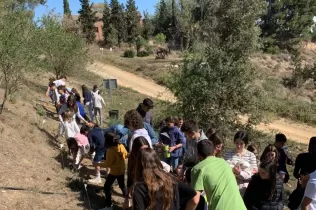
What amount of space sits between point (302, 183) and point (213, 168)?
187 centimetres

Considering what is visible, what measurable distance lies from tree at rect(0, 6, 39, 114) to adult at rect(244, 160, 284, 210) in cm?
748

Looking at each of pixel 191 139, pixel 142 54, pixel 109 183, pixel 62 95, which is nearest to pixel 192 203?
pixel 191 139

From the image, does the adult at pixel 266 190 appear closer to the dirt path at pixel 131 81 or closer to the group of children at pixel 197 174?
the group of children at pixel 197 174

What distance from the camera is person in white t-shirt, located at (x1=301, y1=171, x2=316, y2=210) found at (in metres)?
3.90

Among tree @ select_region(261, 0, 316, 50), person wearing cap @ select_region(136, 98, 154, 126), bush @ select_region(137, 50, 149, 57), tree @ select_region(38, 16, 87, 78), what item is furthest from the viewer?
tree @ select_region(261, 0, 316, 50)

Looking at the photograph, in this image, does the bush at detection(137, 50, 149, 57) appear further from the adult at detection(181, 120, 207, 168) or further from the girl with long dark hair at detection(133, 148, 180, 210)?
the girl with long dark hair at detection(133, 148, 180, 210)

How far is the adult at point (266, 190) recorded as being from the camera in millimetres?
4422

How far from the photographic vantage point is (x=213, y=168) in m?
3.84

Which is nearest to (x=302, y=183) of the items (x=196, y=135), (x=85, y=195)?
(x=196, y=135)

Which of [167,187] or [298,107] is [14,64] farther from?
[298,107]

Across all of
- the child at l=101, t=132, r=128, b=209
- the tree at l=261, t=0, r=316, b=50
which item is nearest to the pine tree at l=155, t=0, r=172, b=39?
the tree at l=261, t=0, r=316, b=50

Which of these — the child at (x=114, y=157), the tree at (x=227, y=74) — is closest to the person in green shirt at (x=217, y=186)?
the child at (x=114, y=157)

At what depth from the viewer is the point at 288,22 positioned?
55.5 m

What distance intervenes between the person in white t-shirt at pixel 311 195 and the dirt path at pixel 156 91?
15.3m
